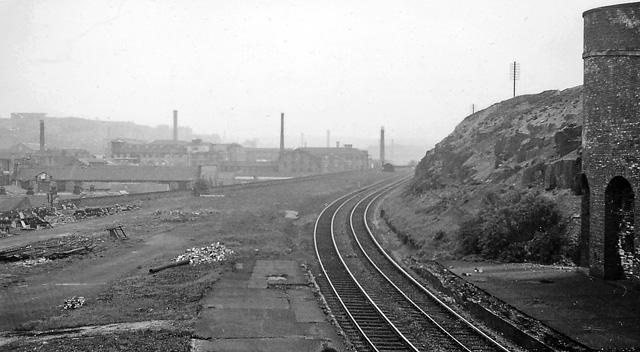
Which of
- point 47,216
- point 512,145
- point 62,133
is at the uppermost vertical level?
point 62,133

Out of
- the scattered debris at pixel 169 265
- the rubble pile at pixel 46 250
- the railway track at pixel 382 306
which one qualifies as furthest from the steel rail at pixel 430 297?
the rubble pile at pixel 46 250

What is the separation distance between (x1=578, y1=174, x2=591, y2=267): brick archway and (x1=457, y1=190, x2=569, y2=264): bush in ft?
2.62

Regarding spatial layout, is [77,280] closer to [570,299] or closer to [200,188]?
[570,299]

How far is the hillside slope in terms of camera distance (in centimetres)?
2264

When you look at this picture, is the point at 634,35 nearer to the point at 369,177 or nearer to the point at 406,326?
the point at 406,326

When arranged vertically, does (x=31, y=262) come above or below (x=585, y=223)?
below

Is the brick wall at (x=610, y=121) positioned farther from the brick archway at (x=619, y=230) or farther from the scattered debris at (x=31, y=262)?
the scattered debris at (x=31, y=262)

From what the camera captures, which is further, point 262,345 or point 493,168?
point 493,168

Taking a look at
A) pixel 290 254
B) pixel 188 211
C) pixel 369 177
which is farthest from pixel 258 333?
pixel 369 177

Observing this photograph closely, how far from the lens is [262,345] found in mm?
12750

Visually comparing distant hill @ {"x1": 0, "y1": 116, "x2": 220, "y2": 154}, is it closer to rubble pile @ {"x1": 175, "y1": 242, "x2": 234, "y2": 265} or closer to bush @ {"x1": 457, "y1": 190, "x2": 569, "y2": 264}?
rubble pile @ {"x1": 175, "y1": 242, "x2": 234, "y2": 265}

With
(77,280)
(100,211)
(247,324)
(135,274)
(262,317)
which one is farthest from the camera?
(100,211)

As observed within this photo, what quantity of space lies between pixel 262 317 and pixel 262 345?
2231 mm

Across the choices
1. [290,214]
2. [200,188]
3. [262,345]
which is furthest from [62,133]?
[262,345]
